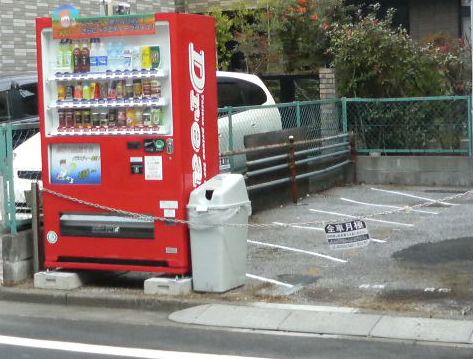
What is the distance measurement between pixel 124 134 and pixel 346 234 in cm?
247

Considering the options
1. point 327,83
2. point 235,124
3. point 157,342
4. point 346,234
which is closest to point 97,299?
point 157,342

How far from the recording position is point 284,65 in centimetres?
2059

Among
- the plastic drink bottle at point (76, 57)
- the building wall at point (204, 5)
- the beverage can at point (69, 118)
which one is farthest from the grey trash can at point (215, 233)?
the building wall at point (204, 5)

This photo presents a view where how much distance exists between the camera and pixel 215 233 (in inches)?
338

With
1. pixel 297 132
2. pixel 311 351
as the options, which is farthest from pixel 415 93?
pixel 311 351

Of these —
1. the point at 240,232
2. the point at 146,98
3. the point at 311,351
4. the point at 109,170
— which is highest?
the point at 146,98

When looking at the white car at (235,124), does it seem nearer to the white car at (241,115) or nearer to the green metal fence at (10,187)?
the white car at (241,115)

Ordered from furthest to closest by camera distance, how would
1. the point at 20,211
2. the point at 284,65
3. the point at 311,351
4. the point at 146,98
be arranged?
the point at 284,65
the point at 20,211
the point at 146,98
the point at 311,351

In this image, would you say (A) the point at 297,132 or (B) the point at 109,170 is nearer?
(B) the point at 109,170

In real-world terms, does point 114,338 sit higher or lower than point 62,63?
lower

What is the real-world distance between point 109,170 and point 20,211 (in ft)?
5.90

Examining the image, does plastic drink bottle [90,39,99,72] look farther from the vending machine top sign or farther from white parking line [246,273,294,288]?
white parking line [246,273,294,288]

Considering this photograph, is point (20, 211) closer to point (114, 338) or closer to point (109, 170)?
point (109, 170)

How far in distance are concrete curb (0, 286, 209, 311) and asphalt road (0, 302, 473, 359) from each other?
0.15 m
